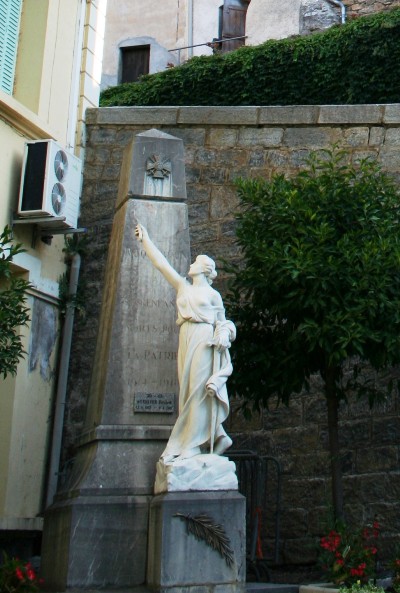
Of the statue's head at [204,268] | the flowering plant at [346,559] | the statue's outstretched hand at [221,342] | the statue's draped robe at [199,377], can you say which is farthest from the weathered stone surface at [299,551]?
the statue's head at [204,268]

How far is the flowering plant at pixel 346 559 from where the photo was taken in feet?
25.6

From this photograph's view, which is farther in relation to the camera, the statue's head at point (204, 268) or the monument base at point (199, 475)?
the statue's head at point (204, 268)

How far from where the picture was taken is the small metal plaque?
837 centimetres

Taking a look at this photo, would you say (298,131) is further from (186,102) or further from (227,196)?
(186,102)

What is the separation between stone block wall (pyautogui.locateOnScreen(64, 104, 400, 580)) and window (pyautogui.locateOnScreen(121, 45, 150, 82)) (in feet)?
31.7

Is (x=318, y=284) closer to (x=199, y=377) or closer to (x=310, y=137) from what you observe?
(x=199, y=377)

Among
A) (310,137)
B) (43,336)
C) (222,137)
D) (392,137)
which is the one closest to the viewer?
(43,336)

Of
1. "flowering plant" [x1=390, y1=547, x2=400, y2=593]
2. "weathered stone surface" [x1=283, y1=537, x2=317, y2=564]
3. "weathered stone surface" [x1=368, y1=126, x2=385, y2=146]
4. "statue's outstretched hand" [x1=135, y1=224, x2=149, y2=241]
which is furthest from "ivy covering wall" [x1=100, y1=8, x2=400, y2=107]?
"flowering plant" [x1=390, y1=547, x2=400, y2=593]

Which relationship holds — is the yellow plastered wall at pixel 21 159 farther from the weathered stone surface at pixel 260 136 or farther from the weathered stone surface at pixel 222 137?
the weathered stone surface at pixel 260 136

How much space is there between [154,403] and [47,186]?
3494mm

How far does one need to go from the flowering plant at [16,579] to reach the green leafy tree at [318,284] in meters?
2.70

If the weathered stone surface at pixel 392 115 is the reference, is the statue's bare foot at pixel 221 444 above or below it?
below

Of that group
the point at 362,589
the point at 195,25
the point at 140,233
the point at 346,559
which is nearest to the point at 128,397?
the point at 140,233

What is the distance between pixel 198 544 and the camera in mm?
7426
